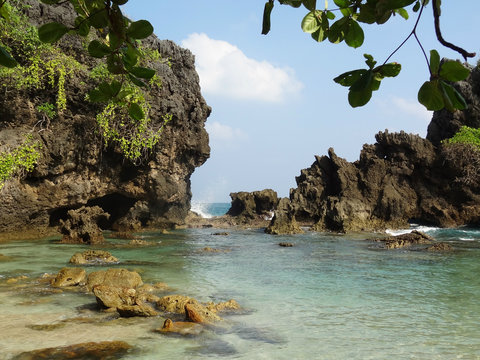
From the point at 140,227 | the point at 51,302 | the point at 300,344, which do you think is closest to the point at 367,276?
the point at 300,344

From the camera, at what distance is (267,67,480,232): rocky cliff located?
23.9 meters

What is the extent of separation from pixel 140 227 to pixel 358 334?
1764 centimetres

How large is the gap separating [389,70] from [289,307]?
19.1 feet

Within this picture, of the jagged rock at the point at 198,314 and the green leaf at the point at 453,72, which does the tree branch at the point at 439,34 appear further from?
the jagged rock at the point at 198,314

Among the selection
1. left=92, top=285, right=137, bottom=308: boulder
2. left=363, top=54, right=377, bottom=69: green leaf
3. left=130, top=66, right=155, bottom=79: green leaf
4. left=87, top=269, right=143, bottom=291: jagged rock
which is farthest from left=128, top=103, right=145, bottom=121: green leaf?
left=87, top=269, right=143, bottom=291: jagged rock

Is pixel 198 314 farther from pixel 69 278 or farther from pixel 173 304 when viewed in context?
pixel 69 278

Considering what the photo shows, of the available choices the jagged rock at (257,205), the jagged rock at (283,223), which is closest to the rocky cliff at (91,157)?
the jagged rock at (283,223)

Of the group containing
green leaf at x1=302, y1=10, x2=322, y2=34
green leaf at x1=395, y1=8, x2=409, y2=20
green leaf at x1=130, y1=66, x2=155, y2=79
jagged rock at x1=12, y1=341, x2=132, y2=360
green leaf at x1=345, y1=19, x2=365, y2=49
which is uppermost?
green leaf at x1=395, y1=8, x2=409, y2=20

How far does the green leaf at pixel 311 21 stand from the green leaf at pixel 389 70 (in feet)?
1.47

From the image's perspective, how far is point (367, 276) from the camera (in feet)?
31.2

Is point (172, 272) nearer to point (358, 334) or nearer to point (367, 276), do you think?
point (367, 276)

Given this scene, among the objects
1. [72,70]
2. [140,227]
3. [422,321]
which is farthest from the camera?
[140,227]

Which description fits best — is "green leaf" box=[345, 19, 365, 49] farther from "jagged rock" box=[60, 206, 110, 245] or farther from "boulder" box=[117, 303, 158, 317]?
"jagged rock" box=[60, 206, 110, 245]

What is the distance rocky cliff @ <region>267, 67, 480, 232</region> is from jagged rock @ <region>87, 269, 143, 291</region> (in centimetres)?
1577
